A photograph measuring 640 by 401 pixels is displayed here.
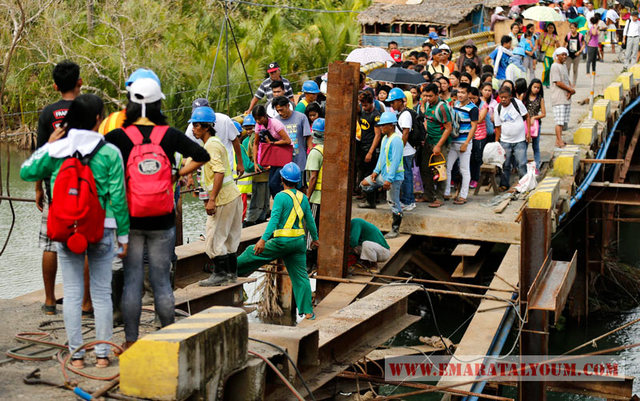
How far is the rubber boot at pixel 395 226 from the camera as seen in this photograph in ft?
34.7

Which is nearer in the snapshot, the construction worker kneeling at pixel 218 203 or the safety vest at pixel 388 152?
the construction worker kneeling at pixel 218 203

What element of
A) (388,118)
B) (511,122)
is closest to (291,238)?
(388,118)

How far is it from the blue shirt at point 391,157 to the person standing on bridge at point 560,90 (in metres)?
4.90

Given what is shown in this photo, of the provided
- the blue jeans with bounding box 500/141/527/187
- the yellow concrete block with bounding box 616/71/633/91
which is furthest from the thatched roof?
the blue jeans with bounding box 500/141/527/187

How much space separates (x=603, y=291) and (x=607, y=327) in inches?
40.6

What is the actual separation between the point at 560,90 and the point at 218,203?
815cm

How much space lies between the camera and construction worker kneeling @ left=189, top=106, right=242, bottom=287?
7.29m

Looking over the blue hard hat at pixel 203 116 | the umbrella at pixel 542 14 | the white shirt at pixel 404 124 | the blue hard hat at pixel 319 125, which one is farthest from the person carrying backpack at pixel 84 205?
the umbrella at pixel 542 14

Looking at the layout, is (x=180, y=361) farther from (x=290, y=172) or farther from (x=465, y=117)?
(x=465, y=117)

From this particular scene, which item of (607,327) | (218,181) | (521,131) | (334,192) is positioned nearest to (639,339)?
(607,327)

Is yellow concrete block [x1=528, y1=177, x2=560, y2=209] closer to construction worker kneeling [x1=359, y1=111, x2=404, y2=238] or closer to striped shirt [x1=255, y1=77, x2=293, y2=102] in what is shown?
construction worker kneeling [x1=359, y1=111, x2=404, y2=238]

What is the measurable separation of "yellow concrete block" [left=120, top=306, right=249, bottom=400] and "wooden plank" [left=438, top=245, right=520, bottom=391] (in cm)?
268

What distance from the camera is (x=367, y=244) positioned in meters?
9.65

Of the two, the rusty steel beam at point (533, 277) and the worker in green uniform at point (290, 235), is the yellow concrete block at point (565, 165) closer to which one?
the rusty steel beam at point (533, 277)
